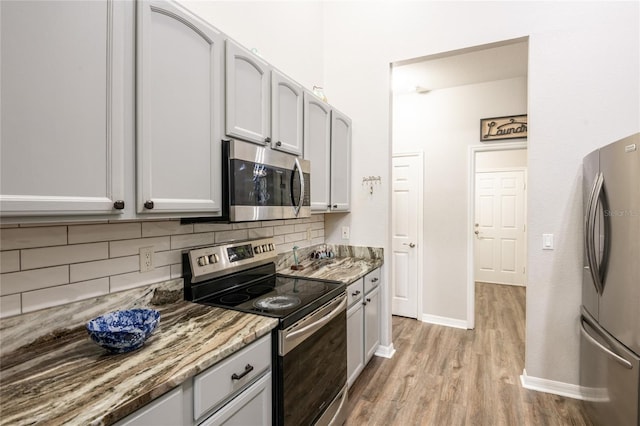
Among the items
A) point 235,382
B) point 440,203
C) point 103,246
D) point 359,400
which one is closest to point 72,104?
point 103,246

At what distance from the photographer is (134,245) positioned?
4.85 feet

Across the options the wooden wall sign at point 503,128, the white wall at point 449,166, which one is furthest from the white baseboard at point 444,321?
the wooden wall sign at point 503,128

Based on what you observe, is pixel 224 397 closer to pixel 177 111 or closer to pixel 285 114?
pixel 177 111

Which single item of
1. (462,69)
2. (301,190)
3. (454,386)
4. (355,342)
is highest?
(462,69)

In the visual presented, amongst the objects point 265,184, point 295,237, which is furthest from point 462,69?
point 265,184

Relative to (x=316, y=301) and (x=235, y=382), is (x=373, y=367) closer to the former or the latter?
(x=316, y=301)

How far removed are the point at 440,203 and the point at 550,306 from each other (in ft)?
5.55

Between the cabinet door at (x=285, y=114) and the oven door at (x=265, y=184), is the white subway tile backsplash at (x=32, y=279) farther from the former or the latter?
the cabinet door at (x=285, y=114)

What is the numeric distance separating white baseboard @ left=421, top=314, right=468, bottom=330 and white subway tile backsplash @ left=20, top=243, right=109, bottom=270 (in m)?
3.52

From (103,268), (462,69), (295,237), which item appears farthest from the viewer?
(462,69)

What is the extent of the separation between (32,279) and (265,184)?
1.04 m

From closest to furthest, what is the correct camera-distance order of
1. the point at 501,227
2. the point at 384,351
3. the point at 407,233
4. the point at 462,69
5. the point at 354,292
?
1. the point at 354,292
2. the point at 384,351
3. the point at 462,69
4. the point at 407,233
5. the point at 501,227

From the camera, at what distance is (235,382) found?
3.86 ft

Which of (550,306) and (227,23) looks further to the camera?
(550,306)
